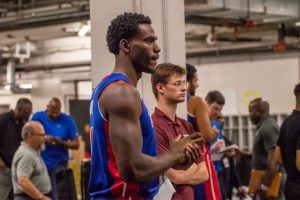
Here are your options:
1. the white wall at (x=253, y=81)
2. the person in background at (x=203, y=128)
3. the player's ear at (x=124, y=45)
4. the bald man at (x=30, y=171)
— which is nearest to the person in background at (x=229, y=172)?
the bald man at (x=30, y=171)

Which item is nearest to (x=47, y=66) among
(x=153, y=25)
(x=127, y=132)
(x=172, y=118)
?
(x=153, y=25)

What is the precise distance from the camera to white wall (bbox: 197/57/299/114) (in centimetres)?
1138

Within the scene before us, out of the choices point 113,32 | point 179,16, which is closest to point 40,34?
point 179,16

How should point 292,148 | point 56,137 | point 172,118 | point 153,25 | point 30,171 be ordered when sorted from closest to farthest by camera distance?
point 172,118
point 153,25
point 292,148
point 30,171
point 56,137

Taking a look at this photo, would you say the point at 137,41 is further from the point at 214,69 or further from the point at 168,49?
the point at 214,69

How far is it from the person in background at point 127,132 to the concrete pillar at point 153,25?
1757 mm

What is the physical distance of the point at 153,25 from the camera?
13.7 ft

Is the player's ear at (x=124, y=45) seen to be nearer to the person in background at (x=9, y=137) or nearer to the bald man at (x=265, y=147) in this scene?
the bald man at (x=265, y=147)

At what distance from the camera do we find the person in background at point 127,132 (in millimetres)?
2141

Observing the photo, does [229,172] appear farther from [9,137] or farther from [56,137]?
[9,137]

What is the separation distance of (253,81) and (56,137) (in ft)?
19.0

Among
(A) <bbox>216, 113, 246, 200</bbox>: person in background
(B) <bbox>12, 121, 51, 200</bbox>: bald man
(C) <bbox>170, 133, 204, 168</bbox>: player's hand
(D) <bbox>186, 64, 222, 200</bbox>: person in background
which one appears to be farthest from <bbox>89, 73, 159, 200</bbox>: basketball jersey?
(A) <bbox>216, 113, 246, 200</bbox>: person in background

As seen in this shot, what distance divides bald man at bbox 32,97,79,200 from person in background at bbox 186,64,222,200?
114 inches

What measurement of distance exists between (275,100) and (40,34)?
4587 mm
